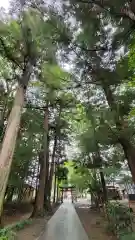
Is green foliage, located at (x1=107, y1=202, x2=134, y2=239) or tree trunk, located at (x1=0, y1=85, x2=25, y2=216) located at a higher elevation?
tree trunk, located at (x1=0, y1=85, x2=25, y2=216)

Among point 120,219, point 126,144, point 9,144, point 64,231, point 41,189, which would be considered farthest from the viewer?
point 41,189

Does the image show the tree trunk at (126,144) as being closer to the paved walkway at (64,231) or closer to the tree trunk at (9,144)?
the tree trunk at (9,144)

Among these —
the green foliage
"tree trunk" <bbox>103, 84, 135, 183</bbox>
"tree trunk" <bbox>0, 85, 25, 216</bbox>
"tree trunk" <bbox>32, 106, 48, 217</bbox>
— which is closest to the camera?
"tree trunk" <bbox>0, 85, 25, 216</bbox>

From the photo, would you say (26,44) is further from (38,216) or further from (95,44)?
Answer: (38,216)

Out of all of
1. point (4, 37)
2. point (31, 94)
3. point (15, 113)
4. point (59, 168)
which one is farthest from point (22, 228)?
point (59, 168)

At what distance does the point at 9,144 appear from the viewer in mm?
5254

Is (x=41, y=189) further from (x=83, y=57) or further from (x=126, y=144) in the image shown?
(x=83, y=57)

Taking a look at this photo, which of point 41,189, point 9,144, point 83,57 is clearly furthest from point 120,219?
point 41,189

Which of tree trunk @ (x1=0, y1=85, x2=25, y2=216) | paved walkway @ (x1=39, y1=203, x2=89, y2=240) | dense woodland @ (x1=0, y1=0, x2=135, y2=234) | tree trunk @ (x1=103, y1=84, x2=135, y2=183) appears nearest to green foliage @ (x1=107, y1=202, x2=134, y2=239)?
paved walkway @ (x1=39, y1=203, x2=89, y2=240)

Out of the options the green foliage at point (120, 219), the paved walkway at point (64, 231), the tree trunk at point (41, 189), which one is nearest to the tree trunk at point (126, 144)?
the green foliage at point (120, 219)

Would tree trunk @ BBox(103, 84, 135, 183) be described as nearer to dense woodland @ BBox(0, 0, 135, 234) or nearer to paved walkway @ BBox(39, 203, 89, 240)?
dense woodland @ BBox(0, 0, 135, 234)

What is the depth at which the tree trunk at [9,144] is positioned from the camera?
4766 millimetres

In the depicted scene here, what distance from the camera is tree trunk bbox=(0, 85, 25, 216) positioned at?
477 cm

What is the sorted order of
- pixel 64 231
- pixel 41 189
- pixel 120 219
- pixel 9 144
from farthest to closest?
pixel 41 189 → pixel 64 231 → pixel 120 219 → pixel 9 144
